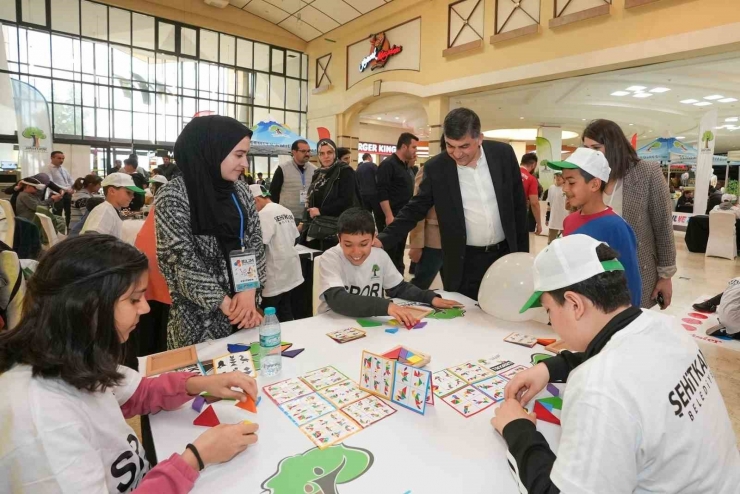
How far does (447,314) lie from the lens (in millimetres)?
2000

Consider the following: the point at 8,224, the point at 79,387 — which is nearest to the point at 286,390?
the point at 79,387

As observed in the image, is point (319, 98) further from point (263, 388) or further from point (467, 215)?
point (263, 388)

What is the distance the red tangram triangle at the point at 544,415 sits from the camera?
3.77 ft

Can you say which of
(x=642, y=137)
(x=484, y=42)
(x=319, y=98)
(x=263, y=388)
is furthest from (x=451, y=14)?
(x=642, y=137)

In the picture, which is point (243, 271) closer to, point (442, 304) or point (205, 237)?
point (205, 237)

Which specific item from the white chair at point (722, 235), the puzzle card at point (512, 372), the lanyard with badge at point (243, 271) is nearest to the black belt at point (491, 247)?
the puzzle card at point (512, 372)

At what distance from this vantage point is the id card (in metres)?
1.64

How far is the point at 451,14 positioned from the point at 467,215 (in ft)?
27.5

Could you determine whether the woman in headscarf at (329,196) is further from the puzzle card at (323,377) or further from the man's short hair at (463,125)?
the puzzle card at (323,377)

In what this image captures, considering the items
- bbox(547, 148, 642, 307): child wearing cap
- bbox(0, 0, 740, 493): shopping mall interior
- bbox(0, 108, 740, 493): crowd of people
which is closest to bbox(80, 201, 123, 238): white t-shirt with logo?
bbox(0, 108, 740, 493): crowd of people

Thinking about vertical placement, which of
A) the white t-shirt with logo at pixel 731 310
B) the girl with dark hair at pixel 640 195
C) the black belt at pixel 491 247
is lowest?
the white t-shirt with logo at pixel 731 310

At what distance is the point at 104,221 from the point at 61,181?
6.17m

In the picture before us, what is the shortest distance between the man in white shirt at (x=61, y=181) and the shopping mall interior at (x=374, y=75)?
0.67 meters

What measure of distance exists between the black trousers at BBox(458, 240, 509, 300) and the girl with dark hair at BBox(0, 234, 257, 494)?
1607 millimetres
